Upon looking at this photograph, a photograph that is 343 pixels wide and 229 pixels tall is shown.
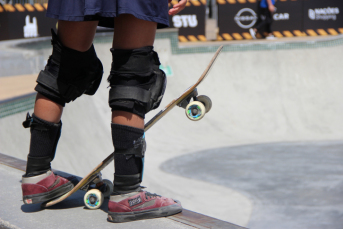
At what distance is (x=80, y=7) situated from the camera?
1.79 metres

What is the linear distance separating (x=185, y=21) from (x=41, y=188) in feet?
39.6

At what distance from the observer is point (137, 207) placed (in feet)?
6.38

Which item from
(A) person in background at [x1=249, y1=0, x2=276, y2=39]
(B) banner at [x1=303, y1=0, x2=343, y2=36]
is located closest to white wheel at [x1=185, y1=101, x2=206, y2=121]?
(A) person in background at [x1=249, y1=0, x2=276, y2=39]

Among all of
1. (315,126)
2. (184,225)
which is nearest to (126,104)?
(184,225)

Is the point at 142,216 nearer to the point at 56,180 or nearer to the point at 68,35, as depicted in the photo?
the point at 56,180

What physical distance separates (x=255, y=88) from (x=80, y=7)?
24.9 feet

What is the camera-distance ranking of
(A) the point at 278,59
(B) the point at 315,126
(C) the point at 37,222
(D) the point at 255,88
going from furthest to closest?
(A) the point at 278,59
(D) the point at 255,88
(B) the point at 315,126
(C) the point at 37,222

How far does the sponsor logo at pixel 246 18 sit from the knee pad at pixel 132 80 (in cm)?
1223

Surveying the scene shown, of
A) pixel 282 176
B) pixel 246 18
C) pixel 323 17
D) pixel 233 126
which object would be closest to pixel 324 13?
pixel 323 17

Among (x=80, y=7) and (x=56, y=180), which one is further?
(x=56, y=180)

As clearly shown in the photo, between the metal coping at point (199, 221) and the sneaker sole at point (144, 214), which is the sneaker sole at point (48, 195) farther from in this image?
the metal coping at point (199, 221)

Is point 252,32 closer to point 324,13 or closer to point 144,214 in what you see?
point 324,13

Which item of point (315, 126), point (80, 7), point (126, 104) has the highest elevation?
point (80, 7)

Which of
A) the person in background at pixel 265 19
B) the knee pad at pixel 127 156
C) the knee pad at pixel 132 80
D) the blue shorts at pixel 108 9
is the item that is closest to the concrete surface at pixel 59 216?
the knee pad at pixel 127 156
